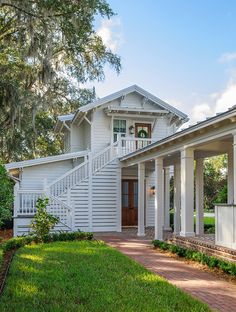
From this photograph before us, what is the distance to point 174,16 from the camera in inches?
592

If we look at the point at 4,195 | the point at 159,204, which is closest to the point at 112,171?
A: the point at 159,204

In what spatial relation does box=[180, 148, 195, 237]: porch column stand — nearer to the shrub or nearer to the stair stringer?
the shrub

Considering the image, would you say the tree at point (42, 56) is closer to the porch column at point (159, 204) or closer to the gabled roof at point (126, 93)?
the gabled roof at point (126, 93)

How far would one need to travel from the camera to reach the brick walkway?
246 inches

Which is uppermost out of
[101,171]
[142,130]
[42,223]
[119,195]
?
[142,130]

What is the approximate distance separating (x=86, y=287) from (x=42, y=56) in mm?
12962

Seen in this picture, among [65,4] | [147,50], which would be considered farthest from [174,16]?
[65,4]

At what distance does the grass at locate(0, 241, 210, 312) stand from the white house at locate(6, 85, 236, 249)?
4.92m

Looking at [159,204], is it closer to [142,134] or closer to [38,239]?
[38,239]

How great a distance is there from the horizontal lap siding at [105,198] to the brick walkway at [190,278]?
5.71 metres

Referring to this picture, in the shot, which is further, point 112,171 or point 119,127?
point 119,127

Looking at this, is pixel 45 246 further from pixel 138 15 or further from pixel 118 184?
pixel 138 15

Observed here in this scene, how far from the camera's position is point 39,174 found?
61.8ft

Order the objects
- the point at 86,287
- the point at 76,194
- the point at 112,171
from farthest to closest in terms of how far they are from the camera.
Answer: the point at 112,171
the point at 76,194
the point at 86,287
